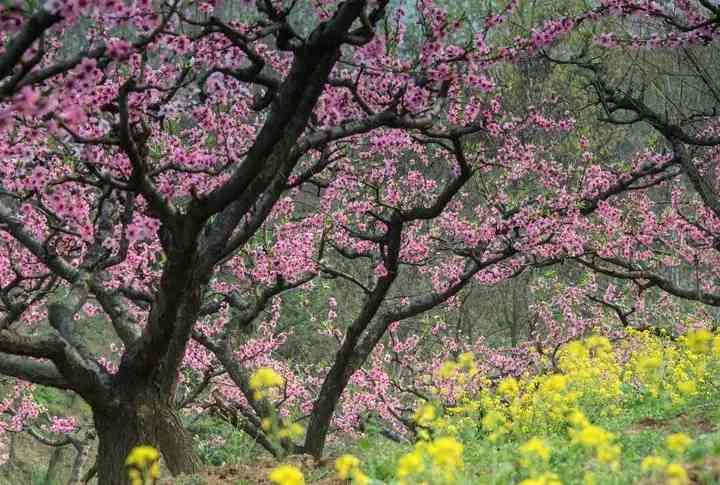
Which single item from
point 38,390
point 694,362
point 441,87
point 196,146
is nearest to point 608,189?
point 694,362

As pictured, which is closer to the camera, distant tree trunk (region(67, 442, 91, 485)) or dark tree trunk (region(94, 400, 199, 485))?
dark tree trunk (region(94, 400, 199, 485))

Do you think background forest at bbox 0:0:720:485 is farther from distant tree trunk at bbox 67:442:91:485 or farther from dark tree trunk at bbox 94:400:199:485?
distant tree trunk at bbox 67:442:91:485

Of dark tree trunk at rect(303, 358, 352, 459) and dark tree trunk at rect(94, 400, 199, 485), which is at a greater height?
dark tree trunk at rect(303, 358, 352, 459)

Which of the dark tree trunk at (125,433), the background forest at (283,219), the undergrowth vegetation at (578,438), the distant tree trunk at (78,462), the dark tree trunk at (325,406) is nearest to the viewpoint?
the undergrowth vegetation at (578,438)

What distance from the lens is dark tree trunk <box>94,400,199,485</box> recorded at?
23.3 ft

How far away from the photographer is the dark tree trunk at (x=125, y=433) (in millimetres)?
7090

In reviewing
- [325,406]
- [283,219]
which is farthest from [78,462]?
[283,219]

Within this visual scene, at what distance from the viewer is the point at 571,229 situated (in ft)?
41.1

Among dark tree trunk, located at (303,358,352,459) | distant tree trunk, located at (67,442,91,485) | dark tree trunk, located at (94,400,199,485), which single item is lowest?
dark tree trunk, located at (94,400,199,485)

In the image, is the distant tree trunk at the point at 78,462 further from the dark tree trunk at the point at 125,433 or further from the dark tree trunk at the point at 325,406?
the dark tree trunk at the point at 125,433

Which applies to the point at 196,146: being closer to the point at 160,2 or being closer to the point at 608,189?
the point at 160,2

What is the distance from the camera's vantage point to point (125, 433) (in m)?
7.11

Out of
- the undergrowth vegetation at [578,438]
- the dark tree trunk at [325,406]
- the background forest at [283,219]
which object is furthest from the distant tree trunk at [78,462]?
the undergrowth vegetation at [578,438]

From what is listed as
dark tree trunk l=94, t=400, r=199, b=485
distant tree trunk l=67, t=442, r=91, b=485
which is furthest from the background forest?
distant tree trunk l=67, t=442, r=91, b=485
